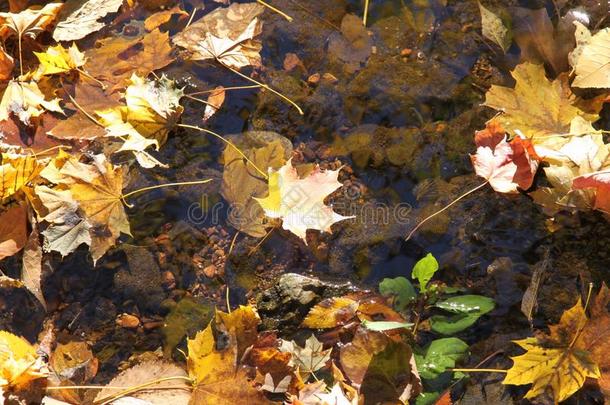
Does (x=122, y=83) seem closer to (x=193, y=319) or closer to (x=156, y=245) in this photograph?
(x=156, y=245)

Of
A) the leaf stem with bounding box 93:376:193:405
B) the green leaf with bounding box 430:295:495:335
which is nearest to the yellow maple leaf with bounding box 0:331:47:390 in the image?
the leaf stem with bounding box 93:376:193:405

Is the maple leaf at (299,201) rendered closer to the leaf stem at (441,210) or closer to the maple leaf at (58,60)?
the leaf stem at (441,210)

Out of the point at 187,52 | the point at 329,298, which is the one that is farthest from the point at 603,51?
the point at 187,52

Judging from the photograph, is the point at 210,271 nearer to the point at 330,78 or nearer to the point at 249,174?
the point at 249,174

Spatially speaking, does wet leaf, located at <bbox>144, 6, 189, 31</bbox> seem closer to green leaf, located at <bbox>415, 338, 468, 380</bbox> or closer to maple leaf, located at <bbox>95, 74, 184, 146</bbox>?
maple leaf, located at <bbox>95, 74, 184, 146</bbox>

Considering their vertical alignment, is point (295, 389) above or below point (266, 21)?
below

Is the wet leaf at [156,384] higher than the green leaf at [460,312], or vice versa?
the green leaf at [460,312]

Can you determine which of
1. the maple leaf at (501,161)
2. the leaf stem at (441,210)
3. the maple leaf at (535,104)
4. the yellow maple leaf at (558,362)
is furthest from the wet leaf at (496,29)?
the yellow maple leaf at (558,362)
